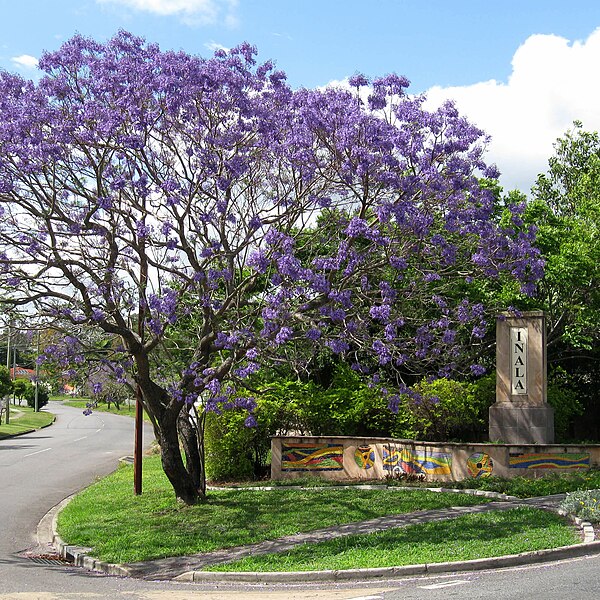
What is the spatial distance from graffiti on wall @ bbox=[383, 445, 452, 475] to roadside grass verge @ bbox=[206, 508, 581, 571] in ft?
16.1

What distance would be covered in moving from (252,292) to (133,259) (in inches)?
179

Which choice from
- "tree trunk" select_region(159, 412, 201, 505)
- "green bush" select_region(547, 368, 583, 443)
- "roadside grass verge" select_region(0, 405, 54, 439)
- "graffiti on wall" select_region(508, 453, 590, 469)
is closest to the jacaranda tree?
"tree trunk" select_region(159, 412, 201, 505)

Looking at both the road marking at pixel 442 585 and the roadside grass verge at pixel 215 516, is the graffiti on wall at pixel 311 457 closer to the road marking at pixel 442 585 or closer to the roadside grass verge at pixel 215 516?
the roadside grass verge at pixel 215 516

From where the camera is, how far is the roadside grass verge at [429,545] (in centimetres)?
1071

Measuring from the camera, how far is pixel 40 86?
1395 centimetres

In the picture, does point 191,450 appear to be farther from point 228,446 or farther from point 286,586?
point 286,586

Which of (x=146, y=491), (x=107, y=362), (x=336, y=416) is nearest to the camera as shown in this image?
(x=107, y=362)

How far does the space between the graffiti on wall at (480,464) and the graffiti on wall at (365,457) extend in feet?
7.63

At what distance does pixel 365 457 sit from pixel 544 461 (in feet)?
12.9

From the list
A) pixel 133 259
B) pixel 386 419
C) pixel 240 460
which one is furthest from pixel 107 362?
pixel 386 419

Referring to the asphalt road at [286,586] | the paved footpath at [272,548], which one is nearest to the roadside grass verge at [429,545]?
the paved footpath at [272,548]

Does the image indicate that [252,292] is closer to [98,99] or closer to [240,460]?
[240,460]

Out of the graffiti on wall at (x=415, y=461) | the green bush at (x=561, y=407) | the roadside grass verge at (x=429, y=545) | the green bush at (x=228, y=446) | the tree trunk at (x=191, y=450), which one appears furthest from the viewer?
the green bush at (x=561, y=407)

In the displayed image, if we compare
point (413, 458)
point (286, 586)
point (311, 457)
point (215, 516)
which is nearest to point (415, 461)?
point (413, 458)
